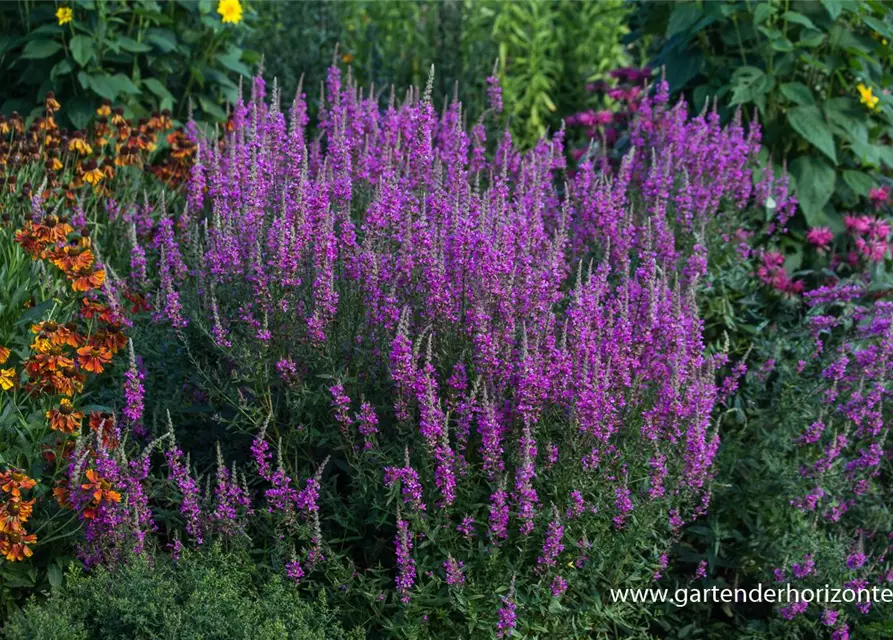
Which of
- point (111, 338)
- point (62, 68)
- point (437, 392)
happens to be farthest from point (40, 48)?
point (437, 392)

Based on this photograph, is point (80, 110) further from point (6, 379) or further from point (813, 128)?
point (813, 128)

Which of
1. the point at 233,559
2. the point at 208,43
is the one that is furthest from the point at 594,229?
the point at 208,43

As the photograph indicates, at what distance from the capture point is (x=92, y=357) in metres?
3.54

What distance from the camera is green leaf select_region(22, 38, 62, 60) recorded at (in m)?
5.40

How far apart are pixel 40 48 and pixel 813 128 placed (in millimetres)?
3757

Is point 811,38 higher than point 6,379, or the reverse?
point 811,38

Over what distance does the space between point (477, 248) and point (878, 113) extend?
326cm

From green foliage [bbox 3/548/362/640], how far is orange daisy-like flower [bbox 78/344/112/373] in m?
0.66

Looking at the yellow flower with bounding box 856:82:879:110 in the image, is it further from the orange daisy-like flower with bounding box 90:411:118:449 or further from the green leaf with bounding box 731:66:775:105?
the orange daisy-like flower with bounding box 90:411:118:449

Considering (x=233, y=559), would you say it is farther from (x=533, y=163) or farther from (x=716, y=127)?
(x=716, y=127)

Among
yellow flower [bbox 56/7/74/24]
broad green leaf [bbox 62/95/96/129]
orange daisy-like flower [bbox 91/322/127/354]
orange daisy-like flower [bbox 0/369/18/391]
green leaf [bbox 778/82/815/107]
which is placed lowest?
orange daisy-like flower [bbox 0/369/18/391]

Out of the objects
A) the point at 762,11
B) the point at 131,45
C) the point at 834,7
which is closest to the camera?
the point at 834,7

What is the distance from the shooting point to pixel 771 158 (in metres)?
5.43

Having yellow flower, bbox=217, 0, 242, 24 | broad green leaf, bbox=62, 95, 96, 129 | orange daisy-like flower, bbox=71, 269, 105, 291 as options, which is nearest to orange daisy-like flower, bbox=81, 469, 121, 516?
orange daisy-like flower, bbox=71, 269, 105, 291
